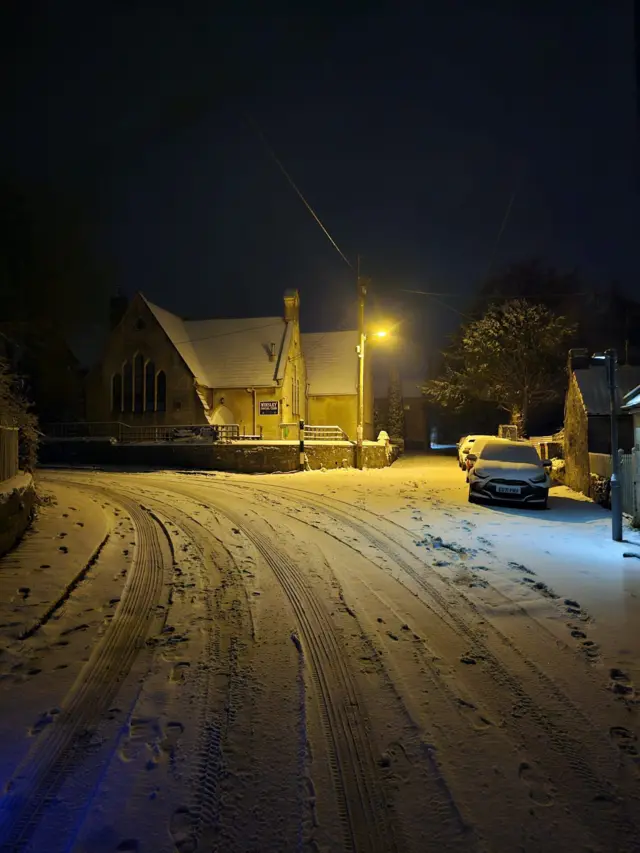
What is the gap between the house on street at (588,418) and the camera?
17562mm

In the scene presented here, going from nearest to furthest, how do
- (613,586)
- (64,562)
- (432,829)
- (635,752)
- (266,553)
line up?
1. (432,829)
2. (635,752)
3. (613,586)
4. (64,562)
5. (266,553)

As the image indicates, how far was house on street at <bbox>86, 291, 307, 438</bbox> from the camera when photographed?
106 ft

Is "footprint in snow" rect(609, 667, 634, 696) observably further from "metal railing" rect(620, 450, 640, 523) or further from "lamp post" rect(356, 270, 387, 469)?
"lamp post" rect(356, 270, 387, 469)

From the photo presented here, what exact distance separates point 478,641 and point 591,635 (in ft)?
3.66

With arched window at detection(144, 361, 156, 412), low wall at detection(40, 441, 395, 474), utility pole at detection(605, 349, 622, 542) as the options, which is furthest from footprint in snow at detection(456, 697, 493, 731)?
arched window at detection(144, 361, 156, 412)

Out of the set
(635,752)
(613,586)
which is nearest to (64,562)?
(635,752)

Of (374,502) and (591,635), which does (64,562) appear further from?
(374,502)

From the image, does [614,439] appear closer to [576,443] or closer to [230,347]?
[576,443]

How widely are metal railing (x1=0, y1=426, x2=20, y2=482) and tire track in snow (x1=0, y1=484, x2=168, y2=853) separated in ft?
11.8

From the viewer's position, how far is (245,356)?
35.0 m

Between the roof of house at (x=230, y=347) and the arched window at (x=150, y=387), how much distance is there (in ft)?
7.25

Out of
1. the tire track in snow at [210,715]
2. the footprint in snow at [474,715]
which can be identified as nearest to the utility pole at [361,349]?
the tire track in snow at [210,715]

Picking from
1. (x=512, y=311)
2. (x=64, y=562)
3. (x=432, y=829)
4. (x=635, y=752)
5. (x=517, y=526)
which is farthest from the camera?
(x=512, y=311)

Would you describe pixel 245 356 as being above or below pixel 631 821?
above
